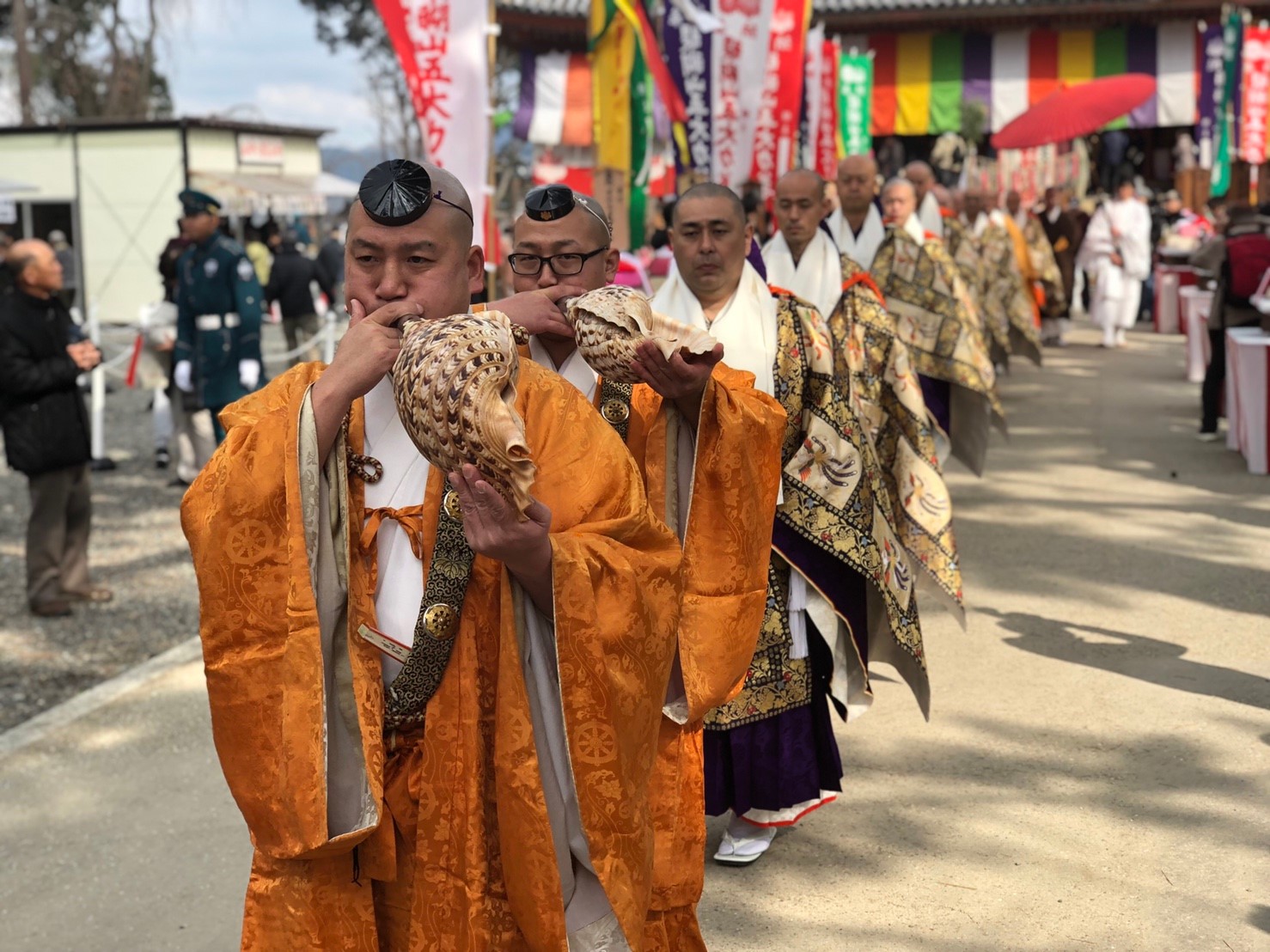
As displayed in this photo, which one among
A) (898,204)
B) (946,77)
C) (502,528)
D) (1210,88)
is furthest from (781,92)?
(946,77)

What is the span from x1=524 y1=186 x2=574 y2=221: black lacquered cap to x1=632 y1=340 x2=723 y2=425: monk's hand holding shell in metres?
0.49

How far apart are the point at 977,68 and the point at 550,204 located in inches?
816

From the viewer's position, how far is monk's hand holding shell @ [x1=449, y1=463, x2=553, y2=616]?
73.6 inches

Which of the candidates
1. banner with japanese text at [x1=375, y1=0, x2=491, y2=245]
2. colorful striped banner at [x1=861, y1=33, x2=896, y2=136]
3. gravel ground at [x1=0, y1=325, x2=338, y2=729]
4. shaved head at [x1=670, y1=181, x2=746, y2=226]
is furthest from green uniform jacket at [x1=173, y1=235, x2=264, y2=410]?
colorful striped banner at [x1=861, y1=33, x2=896, y2=136]

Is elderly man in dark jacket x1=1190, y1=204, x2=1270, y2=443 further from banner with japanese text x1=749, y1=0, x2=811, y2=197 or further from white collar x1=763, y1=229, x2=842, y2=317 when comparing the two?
white collar x1=763, y1=229, x2=842, y2=317

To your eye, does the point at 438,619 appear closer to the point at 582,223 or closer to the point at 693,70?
the point at 582,223

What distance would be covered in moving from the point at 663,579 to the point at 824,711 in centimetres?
202

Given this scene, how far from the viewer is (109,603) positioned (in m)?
7.22

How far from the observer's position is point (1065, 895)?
12.2 feet

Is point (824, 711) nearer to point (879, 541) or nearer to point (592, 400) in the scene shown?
point (879, 541)

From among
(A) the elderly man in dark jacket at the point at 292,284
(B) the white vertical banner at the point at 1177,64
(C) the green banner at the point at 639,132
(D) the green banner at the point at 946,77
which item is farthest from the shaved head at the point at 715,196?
(B) the white vertical banner at the point at 1177,64

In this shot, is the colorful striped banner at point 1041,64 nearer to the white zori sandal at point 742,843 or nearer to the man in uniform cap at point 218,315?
the man in uniform cap at point 218,315

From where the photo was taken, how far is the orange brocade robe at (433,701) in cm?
212

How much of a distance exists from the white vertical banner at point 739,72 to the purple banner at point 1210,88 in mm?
10004
